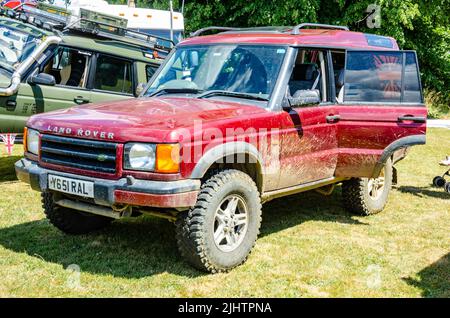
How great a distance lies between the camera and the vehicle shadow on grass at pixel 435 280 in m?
4.24

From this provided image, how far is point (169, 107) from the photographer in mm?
4625

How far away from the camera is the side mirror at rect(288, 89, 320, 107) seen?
200 inches

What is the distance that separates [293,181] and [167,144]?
1.74 m

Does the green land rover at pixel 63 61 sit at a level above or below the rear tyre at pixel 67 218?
above

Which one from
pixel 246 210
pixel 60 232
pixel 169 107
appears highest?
pixel 169 107

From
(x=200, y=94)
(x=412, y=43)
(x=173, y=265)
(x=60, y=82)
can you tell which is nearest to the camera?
(x=173, y=265)

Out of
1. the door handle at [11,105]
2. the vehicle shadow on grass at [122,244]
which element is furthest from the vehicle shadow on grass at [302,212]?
the door handle at [11,105]

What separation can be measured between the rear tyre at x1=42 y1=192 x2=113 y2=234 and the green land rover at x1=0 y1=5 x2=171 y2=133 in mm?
2478

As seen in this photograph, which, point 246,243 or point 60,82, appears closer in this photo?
point 246,243

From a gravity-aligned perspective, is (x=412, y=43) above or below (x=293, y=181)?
above

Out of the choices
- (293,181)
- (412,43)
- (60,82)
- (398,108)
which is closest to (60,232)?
(293,181)

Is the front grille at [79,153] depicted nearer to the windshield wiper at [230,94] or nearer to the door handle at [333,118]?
the windshield wiper at [230,94]

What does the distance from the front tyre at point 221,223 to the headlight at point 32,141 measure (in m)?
1.47

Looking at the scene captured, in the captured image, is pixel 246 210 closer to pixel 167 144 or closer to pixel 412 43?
pixel 167 144
